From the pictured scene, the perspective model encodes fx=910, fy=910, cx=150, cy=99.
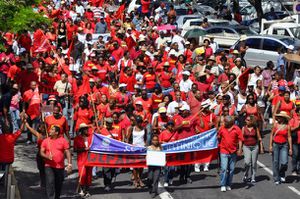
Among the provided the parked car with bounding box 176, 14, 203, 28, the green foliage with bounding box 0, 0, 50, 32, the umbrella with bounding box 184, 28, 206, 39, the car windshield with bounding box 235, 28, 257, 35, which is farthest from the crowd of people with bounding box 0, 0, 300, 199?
the parked car with bounding box 176, 14, 203, 28

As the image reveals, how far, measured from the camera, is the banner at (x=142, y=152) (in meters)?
18.7

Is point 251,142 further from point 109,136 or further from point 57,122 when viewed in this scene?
point 57,122

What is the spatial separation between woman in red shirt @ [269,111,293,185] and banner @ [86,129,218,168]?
1319mm

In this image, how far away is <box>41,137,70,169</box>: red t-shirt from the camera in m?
17.2

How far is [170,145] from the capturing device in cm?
1916

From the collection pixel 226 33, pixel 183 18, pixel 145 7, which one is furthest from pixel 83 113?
pixel 183 18

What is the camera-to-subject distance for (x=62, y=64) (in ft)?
86.4

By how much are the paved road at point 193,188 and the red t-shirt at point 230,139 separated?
0.90 m

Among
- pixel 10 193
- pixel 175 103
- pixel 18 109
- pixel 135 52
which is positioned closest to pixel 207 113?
pixel 175 103

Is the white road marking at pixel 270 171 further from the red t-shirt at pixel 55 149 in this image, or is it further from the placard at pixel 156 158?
the red t-shirt at pixel 55 149

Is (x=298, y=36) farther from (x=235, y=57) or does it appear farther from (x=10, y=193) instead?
(x=10, y=193)

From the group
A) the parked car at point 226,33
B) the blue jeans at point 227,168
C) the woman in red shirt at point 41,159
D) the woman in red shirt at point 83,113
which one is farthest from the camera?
the parked car at point 226,33

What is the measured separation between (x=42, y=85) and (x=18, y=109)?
Result: 61.1 inches

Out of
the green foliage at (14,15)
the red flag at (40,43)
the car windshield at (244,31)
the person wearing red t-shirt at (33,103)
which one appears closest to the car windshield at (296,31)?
the car windshield at (244,31)
